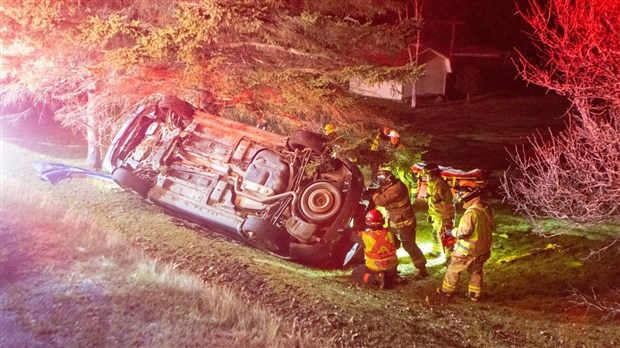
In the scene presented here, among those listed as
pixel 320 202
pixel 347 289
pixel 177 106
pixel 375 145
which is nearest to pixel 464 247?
pixel 347 289

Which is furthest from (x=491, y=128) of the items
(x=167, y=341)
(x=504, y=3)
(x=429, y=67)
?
(x=504, y=3)

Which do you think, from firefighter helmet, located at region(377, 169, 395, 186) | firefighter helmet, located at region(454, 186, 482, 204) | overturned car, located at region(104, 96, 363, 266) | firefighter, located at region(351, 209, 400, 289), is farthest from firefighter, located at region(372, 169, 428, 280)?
firefighter helmet, located at region(454, 186, 482, 204)

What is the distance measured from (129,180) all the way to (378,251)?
4.23 metres

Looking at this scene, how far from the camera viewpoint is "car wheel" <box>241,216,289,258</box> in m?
7.09

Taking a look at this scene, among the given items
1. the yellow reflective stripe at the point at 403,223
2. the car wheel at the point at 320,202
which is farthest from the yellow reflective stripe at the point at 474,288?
the car wheel at the point at 320,202

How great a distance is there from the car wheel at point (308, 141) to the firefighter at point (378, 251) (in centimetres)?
152

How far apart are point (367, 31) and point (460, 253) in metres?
4.07

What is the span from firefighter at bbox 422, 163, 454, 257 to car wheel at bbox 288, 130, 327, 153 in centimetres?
158

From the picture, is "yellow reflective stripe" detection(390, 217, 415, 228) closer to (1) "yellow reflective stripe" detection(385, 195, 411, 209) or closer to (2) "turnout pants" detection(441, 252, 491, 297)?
(1) "yellow reflective stripe" detection(385, 195, 411, 209)

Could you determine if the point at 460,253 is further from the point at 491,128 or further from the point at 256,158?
the point at 491,128

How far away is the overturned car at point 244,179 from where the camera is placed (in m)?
7.27

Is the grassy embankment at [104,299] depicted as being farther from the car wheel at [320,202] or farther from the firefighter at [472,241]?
the firefighter at [472,241]

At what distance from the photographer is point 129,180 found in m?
8.27

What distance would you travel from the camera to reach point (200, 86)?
9.78 m
